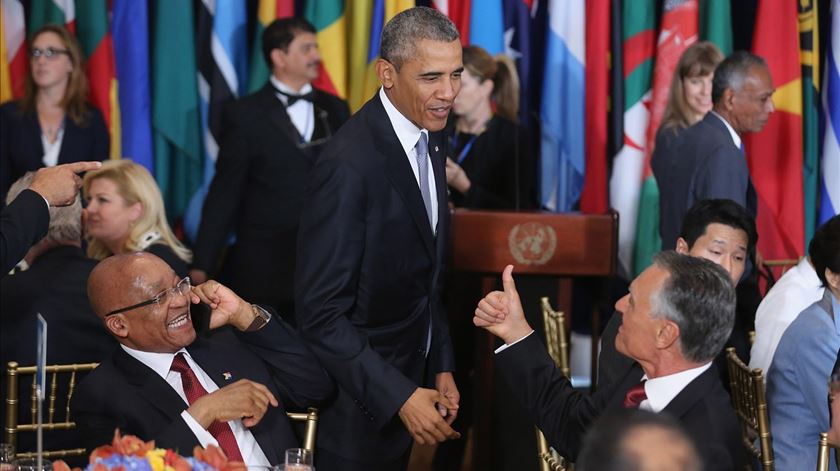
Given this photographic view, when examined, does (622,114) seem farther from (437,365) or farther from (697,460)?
(697,460)

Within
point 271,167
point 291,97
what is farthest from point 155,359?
point 291,97

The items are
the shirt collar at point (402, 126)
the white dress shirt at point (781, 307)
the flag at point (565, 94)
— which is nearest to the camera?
the shirt collar at point (402, 126)

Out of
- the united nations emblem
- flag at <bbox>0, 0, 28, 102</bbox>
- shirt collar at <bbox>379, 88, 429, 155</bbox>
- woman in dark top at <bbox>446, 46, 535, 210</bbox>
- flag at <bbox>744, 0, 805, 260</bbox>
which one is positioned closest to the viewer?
shirt collar at <bbox>379, 88, 429, 155</bbox>

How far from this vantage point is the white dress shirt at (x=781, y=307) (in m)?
3.79

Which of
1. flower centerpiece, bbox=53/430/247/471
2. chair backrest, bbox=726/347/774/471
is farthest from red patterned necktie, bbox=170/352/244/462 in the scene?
chair backrest, bbox=726/347/774/471

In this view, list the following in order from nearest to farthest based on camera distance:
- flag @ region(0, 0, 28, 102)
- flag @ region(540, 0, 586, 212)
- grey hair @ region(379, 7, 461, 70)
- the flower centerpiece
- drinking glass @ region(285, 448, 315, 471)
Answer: the flower centerpiece
drinking glass @ region(285, 448, 315, 471)
grey hair @ region(379, 7, 461, 70)
flag @ region(0, 0, 28, 102)
flag @ region(540, 0, 586, 212)

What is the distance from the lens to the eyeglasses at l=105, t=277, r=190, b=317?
3242 mm

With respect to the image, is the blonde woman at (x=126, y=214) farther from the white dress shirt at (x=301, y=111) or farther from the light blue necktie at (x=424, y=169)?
the light blue necktie at (x=424, y=169)

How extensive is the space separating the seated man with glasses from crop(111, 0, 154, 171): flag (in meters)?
2.76

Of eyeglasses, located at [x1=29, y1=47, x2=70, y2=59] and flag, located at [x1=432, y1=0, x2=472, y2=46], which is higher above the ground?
flag, located at [x1=432, y1=0, x2=472, y2=46]

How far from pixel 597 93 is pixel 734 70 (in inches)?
46.6

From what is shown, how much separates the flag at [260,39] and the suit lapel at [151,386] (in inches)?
121

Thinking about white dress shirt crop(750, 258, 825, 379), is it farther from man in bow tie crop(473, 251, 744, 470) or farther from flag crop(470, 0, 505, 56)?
flag crop(470, 0, 505, 56)

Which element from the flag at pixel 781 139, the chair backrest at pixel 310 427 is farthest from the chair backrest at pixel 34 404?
the flag at pixel 781 139
